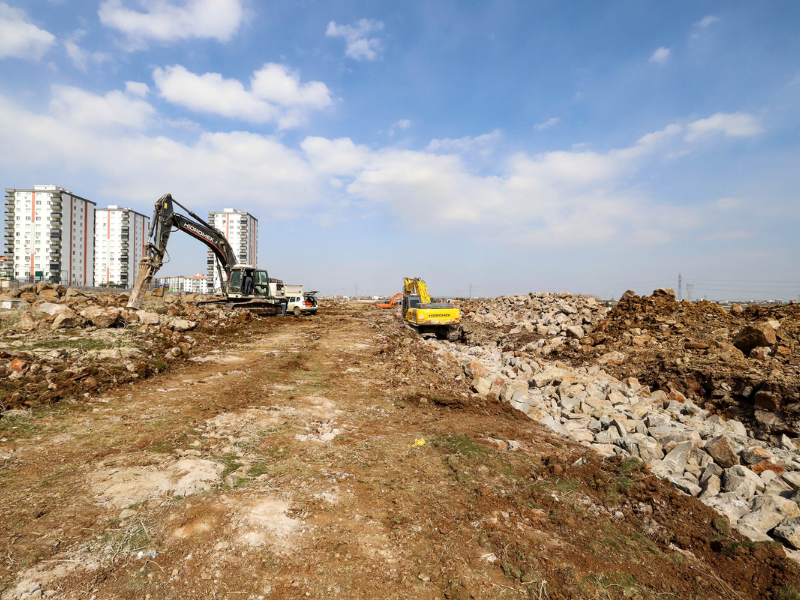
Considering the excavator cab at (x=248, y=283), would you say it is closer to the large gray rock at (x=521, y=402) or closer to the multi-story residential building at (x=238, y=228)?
the large gray rock at (x=521, y=402)

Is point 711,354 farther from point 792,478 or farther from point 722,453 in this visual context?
point 792,478

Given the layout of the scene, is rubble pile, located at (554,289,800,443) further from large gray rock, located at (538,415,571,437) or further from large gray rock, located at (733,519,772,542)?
large gray rock, located at (733,519,772,542)

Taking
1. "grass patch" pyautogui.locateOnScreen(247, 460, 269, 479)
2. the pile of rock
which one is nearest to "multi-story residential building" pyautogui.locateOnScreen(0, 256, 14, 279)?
the pile of rock

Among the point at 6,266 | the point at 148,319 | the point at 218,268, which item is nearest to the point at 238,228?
the point at 6,266

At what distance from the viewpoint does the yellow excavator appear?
17169 millimetres

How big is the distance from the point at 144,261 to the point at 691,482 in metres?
17.6

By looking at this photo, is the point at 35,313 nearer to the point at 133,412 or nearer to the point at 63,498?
the point at 133,412

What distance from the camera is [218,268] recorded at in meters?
23.6

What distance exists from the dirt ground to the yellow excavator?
10667 millimetres

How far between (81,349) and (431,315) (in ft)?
39.3

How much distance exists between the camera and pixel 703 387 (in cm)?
941

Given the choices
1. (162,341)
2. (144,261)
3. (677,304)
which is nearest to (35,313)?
(144,261)

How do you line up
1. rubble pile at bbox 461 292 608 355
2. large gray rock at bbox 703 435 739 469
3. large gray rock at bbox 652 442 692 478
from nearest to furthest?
large gray rock at bbox 652 442 692 478 → large gray rock at bbox 703 435 739 469 → rubble pile at bbox 461 292 608 355

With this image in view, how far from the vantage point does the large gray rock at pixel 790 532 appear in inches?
137
